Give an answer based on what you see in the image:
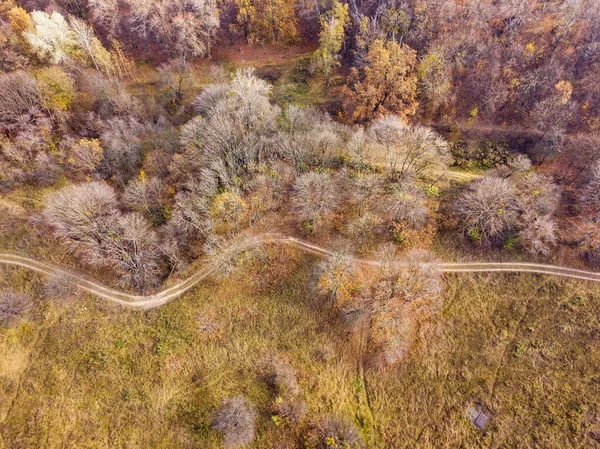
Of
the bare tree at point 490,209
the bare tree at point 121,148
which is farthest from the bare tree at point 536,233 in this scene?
the bare tree at point 121,148

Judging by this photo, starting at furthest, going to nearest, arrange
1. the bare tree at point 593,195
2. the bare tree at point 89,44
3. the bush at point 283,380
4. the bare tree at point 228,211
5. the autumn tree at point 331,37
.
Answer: the autumn tree at point 331,37 → the bare tree at point 89,44 → the bare tree at point 228,211 → the bare tree at point 593,195 → the bush at point 283,380

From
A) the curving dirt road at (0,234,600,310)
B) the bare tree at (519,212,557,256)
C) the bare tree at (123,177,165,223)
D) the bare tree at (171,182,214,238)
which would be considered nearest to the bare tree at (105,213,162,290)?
the curving dirt road at (0,234,600,310)

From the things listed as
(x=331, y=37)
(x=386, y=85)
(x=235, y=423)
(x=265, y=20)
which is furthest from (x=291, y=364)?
(x=265, y=20)

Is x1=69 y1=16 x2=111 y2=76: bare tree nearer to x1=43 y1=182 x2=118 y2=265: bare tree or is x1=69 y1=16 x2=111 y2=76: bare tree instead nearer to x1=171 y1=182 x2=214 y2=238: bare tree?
x1=43 y1=182 x2=118 y2=265: bare tree

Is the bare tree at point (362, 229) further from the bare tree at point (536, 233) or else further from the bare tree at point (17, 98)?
the bare tree at point (17, 98)

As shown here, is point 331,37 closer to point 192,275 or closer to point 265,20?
point 265,20

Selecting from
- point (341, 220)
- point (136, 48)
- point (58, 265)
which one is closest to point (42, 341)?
point (58, 265)
